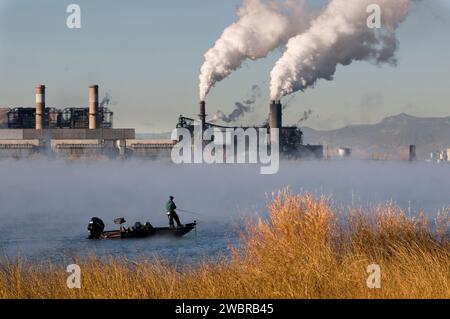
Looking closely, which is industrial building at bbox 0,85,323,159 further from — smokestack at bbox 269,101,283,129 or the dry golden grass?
the dry golden grass

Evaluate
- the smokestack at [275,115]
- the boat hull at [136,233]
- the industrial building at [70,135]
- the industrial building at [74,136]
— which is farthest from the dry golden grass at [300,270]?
the industrial building at [70,135]

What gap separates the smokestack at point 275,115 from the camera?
350ft

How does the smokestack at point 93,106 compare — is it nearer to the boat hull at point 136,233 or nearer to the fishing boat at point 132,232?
the fishing boat at point 132,232

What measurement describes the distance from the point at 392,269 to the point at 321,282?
1912 millimetres

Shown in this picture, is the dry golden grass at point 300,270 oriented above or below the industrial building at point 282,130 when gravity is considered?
below

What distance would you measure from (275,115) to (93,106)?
32219 millimetres

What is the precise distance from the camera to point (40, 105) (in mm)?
128250

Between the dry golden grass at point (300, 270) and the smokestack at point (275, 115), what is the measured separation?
85.1 metres

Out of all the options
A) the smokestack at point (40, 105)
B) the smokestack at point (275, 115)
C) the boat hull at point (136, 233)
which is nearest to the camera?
the boat hull at point (136, 233)

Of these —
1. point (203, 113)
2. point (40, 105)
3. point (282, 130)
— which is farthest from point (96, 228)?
point (40, 105)

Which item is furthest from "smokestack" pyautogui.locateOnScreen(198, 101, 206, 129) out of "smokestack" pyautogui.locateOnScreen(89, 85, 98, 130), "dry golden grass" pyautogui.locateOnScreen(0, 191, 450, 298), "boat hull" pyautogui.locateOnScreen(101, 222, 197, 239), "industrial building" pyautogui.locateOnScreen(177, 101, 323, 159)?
"dry golden grass" pyautogui.locateOnScreen(0, 191, 450, 298)

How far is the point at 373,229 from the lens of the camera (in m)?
20.6

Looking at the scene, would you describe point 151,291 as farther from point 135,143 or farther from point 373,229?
point 135,143

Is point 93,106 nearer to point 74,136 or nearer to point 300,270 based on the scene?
point 74,136
